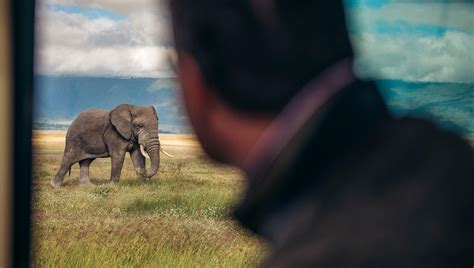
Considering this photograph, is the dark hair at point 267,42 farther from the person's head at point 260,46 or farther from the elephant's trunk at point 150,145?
the elephant's trunk at point 150,145

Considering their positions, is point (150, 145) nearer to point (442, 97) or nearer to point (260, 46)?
point (442, 97)

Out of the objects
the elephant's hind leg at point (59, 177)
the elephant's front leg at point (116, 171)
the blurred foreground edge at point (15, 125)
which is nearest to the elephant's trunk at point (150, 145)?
the elephant's front leg at point (116, 171)

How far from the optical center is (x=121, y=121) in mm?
7711

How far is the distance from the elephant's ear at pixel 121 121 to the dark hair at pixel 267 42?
705 centimetres

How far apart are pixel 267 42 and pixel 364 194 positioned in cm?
13

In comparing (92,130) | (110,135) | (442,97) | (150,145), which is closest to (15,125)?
(442,97)

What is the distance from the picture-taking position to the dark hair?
531mm

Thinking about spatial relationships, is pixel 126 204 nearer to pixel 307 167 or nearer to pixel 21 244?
pixel 21 244

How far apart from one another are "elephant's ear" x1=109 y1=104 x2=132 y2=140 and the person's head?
705cm

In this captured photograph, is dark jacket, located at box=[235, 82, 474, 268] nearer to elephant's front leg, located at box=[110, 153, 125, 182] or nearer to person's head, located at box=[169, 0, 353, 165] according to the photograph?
person's head, located at box=[169, 0, 353, 165]

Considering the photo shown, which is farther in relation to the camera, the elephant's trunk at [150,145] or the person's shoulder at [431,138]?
the elephant's trunk at [150,145]

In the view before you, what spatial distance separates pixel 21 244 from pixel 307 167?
0.80 metres

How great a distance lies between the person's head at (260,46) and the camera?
532 mm

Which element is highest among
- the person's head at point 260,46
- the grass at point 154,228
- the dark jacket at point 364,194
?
the person's head at point 260,46
